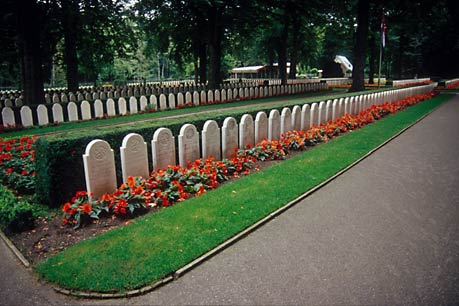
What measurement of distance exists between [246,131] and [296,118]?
2.77m

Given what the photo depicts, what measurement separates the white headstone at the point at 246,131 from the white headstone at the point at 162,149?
2270mm

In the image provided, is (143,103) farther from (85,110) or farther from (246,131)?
(246,131)

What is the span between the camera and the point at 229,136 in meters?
8.10

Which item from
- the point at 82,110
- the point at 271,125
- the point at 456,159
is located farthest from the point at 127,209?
the point at 82,110

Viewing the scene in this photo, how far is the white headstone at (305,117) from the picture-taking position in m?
11.0

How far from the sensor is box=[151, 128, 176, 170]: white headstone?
6.44 m

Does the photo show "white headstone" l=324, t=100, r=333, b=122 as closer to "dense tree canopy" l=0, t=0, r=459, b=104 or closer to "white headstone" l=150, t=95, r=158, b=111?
"white headstone" l=150, t=95, r=158, b=111

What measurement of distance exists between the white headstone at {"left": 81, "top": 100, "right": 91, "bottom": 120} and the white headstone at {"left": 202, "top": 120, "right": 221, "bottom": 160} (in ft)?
→ 27.6

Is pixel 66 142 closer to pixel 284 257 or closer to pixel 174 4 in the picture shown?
pixel 284 257

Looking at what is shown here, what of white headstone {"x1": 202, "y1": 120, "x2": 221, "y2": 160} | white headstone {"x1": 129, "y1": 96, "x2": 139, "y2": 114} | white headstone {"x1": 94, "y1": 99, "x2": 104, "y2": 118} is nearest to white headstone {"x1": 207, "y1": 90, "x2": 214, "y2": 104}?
white headstone {"x1": 129, "y1": 96, "x2": 139, "y2": 114}

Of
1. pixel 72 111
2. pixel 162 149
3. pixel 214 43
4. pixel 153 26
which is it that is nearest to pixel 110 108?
pixel 72 111

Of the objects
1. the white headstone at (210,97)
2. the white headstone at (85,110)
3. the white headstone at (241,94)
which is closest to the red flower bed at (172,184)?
the white headstone at (85,110)

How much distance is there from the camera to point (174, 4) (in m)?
23.0

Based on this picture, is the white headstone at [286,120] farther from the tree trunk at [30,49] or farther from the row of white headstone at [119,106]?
the tree trunk at [30,49]
